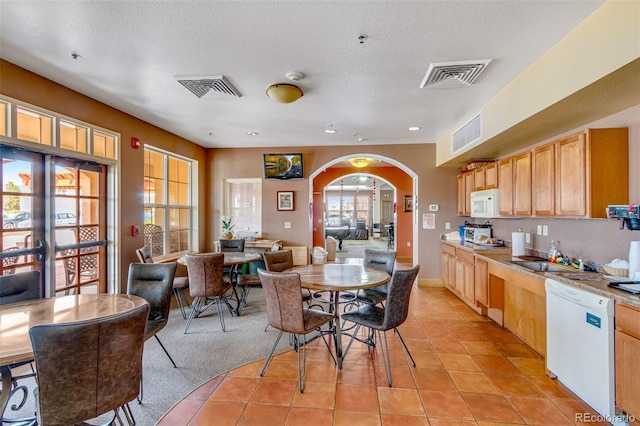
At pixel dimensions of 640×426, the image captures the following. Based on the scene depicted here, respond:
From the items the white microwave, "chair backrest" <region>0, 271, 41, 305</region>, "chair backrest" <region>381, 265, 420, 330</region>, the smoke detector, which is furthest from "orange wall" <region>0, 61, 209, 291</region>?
the white microwave

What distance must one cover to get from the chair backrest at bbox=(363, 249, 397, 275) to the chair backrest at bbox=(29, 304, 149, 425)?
8.56 feet

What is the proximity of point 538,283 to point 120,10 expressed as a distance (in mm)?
3822

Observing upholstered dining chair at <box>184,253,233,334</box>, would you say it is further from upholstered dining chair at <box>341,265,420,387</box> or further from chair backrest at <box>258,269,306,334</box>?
upholstered dining chair at <box>341,265,420,387</box>

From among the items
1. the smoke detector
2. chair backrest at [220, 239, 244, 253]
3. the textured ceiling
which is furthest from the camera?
chair backrest at [220, 239, 244, 253]

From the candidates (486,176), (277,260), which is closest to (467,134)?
(486,176)

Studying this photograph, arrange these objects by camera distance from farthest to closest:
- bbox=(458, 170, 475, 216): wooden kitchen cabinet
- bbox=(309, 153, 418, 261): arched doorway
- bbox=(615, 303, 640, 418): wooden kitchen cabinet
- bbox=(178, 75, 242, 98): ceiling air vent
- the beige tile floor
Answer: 1. bbox=(309, 153, 418, 261): arched doorway
2. bbox=(458, 170, 475, 216): wooden kitchen cabinet
3. bbox=(178, 75, 242, 98): ceiling air vent
4. the beige tile floor
5. bbox=(615, 303, 640, 418): wooden kitchen cabinet

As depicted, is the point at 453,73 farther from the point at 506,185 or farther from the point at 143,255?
the point at 143,255

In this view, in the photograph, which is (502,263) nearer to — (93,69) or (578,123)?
(578,123)

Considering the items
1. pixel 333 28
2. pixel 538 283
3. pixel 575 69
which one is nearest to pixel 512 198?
pixel 538 283

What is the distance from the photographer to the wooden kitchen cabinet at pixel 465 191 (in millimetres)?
4625

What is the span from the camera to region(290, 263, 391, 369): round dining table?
2.42 m

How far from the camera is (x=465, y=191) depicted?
4824 mm

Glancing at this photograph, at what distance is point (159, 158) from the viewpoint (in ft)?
15.2

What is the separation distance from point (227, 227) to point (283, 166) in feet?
5.16
